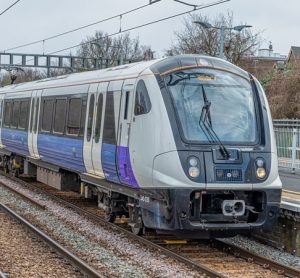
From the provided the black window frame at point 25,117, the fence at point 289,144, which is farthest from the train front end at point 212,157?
the fence at point 289,144

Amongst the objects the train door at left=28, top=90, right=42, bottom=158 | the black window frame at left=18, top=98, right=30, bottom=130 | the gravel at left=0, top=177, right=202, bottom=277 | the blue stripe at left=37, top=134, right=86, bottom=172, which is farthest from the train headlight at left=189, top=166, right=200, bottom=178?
the black window frame at left=18, top=98, right=30, bottom=130

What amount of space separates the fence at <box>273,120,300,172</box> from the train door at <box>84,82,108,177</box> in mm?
10076

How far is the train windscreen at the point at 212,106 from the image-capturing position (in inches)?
375

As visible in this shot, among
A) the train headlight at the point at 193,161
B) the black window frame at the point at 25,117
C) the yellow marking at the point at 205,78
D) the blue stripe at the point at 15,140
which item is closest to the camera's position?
the train headlight at the point at 193,161

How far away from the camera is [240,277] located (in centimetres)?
842

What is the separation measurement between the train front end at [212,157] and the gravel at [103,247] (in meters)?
0.55

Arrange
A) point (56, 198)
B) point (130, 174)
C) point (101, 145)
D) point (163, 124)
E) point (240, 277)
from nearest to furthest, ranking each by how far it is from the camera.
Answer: point (240, 277) < point (163, 124) < point (130, 174) < point (101, 145) < point (56, 198)

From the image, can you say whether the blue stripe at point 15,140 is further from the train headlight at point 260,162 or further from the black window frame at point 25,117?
the train headlight at point 260,162

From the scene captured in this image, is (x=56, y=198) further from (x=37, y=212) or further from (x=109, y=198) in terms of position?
(x=109, y=198)

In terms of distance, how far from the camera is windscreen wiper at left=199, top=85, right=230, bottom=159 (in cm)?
937

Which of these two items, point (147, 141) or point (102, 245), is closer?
point (147, 141)

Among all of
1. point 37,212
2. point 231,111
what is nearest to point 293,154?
point 37,212

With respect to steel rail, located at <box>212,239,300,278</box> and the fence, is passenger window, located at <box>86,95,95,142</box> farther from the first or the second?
the fence

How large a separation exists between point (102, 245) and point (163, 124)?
2451 mm
